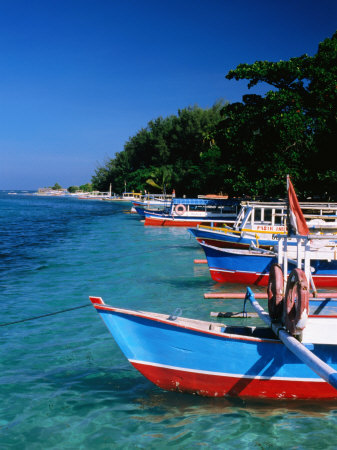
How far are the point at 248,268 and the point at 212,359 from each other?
8.98 meters

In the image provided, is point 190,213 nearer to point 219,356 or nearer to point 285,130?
point 285,130

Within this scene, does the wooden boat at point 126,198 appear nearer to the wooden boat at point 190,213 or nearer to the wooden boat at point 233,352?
the wooden boat at point 190,213

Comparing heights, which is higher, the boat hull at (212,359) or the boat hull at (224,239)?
the boat hull at (224,239)

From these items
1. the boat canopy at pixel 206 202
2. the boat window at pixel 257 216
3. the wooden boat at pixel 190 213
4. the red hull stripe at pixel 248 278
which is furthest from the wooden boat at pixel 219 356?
the wooden boat at pixel 190 213

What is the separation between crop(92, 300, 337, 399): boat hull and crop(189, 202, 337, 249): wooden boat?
12.3 meters

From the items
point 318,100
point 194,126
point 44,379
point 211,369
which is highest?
point 194,126

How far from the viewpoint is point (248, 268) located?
15773 mm

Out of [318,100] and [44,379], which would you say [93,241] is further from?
[44,379]

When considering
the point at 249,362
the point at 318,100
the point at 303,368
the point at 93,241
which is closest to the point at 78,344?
the point at 249,362

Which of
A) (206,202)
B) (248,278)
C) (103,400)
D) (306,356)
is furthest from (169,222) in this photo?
(306,356)

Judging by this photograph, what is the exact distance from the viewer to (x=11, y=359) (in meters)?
9.08

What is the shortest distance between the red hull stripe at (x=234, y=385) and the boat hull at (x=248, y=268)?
810 cm

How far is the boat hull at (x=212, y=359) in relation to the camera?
22.9 feet

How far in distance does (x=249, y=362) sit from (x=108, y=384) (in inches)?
105
